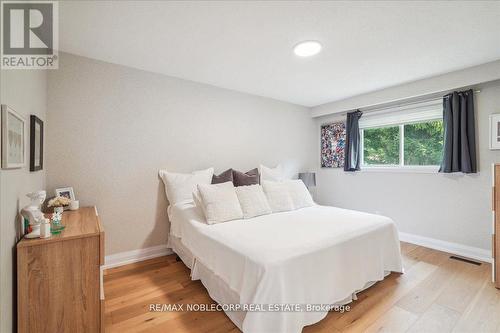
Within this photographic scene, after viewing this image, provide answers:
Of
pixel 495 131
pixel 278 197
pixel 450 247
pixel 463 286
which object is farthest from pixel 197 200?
pixel 495 131

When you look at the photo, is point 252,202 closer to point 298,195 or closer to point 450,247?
point 298,195

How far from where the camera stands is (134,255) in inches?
105

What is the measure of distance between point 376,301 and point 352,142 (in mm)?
2686

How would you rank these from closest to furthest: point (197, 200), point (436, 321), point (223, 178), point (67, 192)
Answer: point (436, 321)
point (67, 192)
point (197, 200)
point (223, 178)

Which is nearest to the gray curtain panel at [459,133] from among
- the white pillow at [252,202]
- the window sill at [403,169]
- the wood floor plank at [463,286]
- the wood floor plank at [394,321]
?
the window sill at [403,169]

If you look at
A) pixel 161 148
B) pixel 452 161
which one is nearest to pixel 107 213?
pixel 161 148

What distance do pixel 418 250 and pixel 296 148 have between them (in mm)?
2451

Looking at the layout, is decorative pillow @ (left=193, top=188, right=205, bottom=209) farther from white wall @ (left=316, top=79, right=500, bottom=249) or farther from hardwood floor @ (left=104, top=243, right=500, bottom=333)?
white wall @ (left=316, top=79, right=500, bottom=249)

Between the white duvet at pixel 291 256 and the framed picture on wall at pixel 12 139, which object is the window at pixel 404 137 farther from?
the framed picture on wall at pixel 12 139

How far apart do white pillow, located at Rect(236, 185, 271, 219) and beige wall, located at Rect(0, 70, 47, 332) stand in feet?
5.80

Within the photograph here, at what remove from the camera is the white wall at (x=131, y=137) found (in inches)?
91.1

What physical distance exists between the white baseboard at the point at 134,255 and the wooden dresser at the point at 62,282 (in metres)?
1.22

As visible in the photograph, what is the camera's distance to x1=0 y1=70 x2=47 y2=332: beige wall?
1.12 m

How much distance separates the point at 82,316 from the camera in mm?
1416
